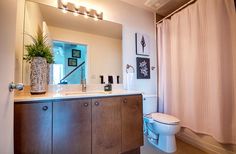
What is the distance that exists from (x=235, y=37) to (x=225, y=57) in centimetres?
23

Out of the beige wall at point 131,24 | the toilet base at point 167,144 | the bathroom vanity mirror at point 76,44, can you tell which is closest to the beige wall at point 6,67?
the bathroom vanity mirror at point 76,44

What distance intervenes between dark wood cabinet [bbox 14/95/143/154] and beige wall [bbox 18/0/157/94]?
76 cm

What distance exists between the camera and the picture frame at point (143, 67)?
229 centimetres

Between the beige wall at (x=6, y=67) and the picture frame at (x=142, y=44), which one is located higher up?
the picture frame at (x=142, y=44)

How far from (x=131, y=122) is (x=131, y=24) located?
1.62 metres

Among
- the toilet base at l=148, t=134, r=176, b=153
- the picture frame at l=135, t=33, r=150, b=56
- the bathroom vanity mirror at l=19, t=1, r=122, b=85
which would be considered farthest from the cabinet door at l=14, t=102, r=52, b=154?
the picture frame at l=135, t=33, r=150, b=56

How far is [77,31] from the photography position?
73.9 inches

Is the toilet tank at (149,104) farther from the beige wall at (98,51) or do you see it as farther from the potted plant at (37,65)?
the potted plant at (37,65)

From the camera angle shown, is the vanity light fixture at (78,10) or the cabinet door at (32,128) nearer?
the cabinet door at (32,128)

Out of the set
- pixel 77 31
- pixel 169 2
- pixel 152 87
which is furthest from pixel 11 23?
→ pixel 169 2

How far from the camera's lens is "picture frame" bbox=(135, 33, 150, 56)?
7.45 ft

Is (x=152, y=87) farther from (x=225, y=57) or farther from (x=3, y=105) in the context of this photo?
(x=3, y=105)

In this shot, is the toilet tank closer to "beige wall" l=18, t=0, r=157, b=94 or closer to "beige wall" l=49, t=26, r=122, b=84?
"beige wall" l=18, t=0, r=157, b=94

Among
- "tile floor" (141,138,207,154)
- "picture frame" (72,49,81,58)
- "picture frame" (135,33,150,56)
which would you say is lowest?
"tile floor" (141,138,207,154)
